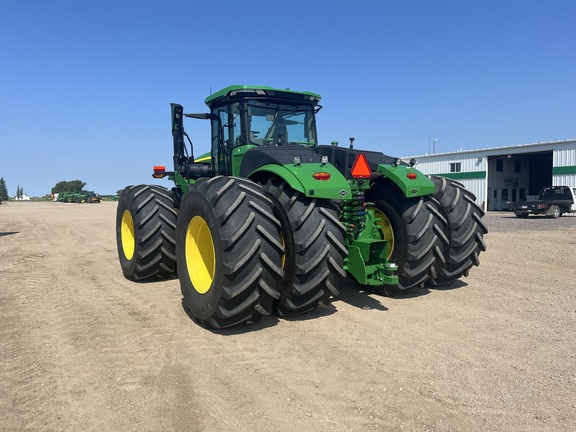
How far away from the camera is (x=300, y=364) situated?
3520 millimetres

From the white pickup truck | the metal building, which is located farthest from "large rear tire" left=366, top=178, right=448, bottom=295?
the metal building

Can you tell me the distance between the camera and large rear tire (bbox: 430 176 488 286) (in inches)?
222

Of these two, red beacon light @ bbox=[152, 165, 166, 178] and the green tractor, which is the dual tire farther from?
red beacon light @ bbox=[152, 165, 166, 178]

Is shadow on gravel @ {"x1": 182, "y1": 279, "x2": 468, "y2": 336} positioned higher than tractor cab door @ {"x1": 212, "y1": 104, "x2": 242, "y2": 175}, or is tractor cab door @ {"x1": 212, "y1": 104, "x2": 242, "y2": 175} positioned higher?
tractor cab door @ {"x1": 212, "y1": 104, "x2": 242, "y2": 175}

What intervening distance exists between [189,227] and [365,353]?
8.25 ft

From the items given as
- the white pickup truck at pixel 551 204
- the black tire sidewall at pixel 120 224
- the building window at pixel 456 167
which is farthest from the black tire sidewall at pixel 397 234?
the building window at pixel 456 167

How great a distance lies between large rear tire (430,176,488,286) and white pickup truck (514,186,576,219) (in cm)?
2050

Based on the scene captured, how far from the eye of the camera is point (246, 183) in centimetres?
450

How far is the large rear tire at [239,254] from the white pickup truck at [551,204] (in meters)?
23.4

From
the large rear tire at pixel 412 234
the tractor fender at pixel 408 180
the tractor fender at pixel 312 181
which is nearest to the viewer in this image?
the tractor fender at pixel 312 181

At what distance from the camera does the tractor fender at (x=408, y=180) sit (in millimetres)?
5086

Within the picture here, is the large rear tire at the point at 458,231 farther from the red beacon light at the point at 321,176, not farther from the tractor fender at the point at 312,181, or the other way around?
the red beacon light at the point at 321,176

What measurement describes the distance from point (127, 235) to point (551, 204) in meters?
23.6

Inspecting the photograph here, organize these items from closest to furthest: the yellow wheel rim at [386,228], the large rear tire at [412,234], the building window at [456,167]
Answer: the large rear tire at [412,234]
the yellow wheel rim at [386,228]
the building window at [456,167]
